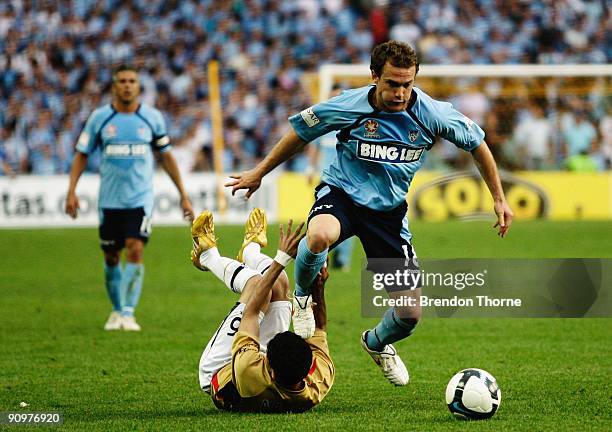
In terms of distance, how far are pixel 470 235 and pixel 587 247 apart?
2.88m

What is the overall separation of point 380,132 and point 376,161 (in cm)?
21

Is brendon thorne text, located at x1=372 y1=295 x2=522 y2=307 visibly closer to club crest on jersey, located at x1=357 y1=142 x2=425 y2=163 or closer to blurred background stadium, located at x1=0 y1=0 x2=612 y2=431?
blurred background stadium, located at x1=0 y1=0 x2=612 y2=431

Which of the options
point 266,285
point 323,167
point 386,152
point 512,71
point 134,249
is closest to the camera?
point 266,285

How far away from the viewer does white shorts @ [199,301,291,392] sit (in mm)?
6871

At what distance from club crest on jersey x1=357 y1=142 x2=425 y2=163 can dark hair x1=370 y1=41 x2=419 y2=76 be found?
494mm

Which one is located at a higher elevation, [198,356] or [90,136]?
[90,136]

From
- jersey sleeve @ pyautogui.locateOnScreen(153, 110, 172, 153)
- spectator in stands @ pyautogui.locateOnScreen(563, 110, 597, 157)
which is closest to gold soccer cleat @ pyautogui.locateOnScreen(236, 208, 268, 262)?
jersey sleeve @ pyautogui.locateOnScreen(153, 110, 172, 153)

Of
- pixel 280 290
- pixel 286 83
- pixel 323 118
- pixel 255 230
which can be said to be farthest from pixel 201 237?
pixel 286 83

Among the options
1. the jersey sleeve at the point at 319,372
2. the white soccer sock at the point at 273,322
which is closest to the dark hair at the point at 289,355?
the jersey sleeve at the point at 319,372

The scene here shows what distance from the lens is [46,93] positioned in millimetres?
25734

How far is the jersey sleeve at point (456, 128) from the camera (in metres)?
7.09

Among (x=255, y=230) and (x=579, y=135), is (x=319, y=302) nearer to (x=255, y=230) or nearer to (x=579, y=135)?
(x=255, y=230)

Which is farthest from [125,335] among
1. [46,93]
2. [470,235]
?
[46,93]

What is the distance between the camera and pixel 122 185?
11.1m
